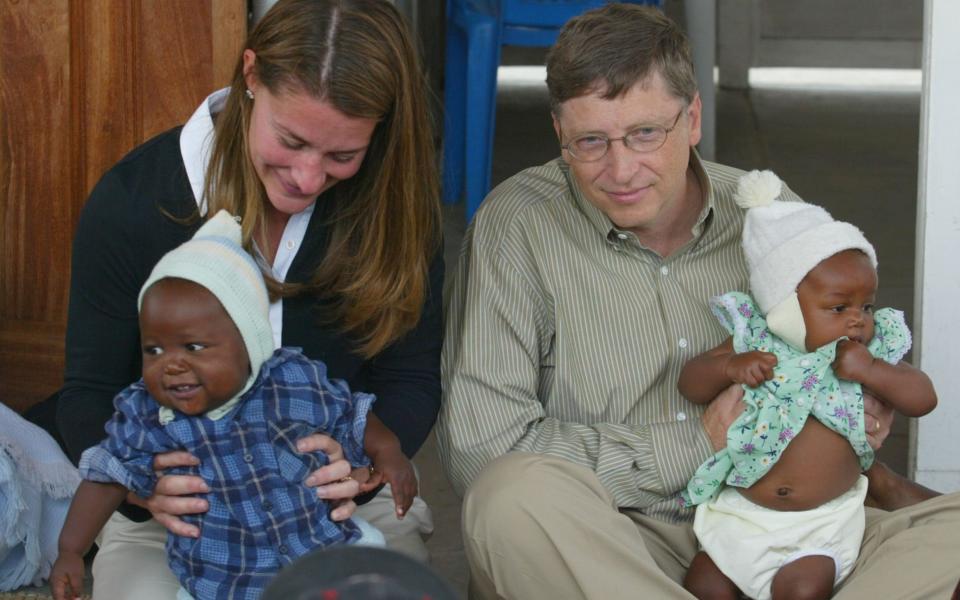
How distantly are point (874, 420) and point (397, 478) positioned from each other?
882mm

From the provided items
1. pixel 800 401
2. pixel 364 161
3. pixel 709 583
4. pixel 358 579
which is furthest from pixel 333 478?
pixel 358 579

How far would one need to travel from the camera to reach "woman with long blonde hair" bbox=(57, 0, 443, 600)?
2479mm

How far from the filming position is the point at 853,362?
2598 millimetres

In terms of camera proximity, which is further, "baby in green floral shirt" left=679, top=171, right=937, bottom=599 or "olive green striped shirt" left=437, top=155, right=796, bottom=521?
"olive green striped shirt" left=437, top=155, right=796, bottom=521

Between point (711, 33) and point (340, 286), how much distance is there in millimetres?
3767

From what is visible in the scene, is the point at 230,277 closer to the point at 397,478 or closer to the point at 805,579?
the point at 397,478

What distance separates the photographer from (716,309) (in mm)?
2768

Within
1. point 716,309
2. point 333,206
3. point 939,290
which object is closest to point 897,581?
point 716,309

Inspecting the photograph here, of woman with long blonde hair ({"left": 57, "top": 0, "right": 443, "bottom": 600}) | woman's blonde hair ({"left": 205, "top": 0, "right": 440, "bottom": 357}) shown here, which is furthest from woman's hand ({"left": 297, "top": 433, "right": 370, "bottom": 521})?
woman's blonde hair ({"left": 205, "top": 0, "right": 440, "bottom": 357})

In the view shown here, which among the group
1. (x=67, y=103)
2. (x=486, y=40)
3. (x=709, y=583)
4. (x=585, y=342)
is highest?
(x=67, y=103)

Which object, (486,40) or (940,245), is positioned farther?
(486,40)

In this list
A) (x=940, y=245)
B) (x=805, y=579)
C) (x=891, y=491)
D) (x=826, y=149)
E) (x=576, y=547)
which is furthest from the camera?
(x=826, y=149)

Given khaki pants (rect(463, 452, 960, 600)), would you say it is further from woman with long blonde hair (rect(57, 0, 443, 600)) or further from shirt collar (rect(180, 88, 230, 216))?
shirt collar (rect(180, 88, 230, 216))

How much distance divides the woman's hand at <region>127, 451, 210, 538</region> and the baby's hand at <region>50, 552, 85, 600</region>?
6.0 inches
